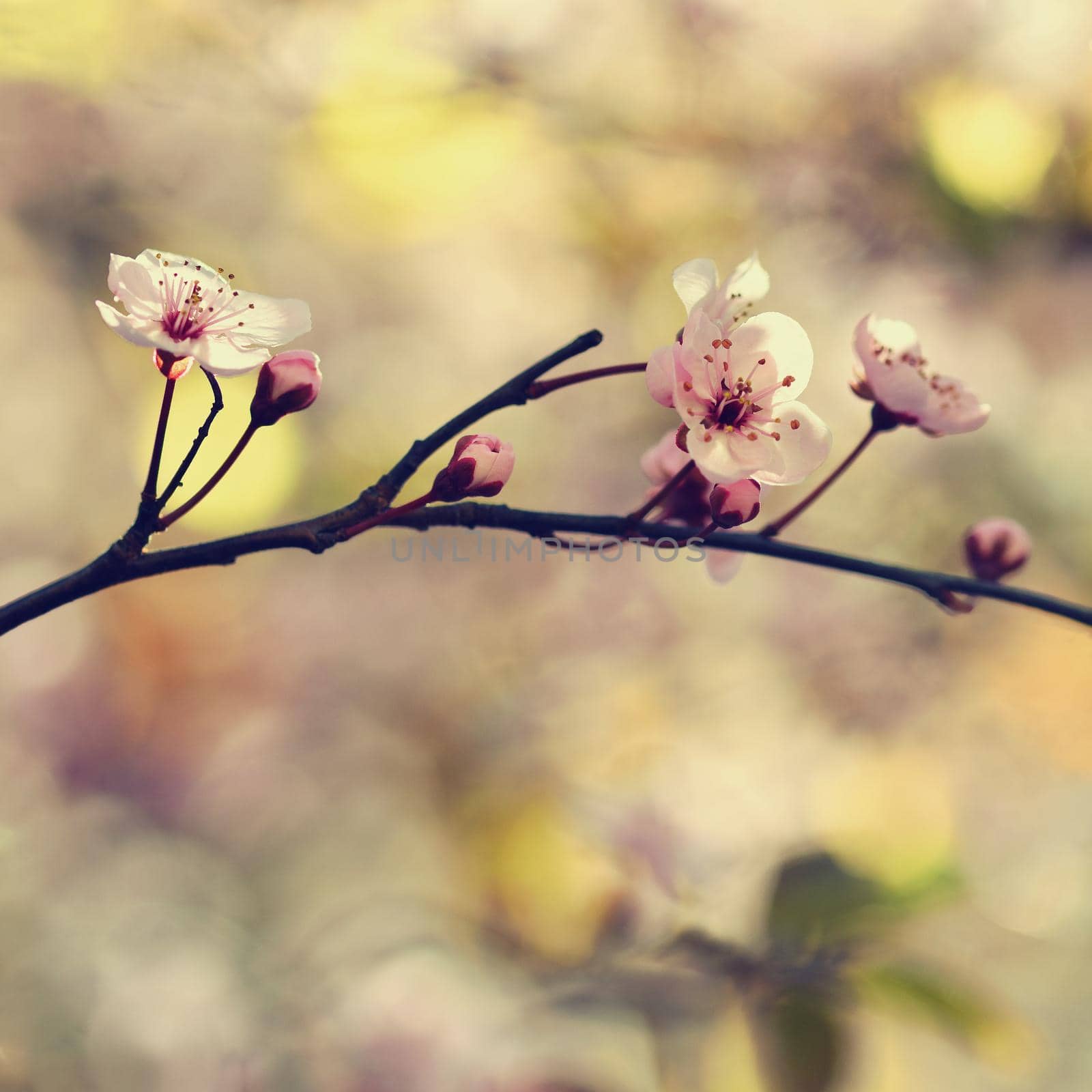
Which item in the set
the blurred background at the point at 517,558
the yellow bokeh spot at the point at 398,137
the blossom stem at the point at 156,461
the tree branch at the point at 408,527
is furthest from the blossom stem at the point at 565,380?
the yellow bokeh spot at the point at 398,137

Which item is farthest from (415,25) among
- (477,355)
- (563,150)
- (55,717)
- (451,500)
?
(451,500)

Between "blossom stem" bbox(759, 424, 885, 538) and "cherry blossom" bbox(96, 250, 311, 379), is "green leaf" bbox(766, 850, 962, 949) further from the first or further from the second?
"cherry blossom" bbox(96, 250, 311, 379)

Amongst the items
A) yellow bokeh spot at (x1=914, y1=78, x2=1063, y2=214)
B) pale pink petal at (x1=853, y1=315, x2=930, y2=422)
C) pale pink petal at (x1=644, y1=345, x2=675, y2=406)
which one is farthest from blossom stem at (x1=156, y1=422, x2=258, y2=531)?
yellow bokeh spot at (x1=914, y1=78, x2=1063, y2=214)

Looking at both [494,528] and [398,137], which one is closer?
[494,528]

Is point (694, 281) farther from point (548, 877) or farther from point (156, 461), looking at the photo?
point (548, 877)

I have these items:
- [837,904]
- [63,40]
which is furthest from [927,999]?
[63,40]

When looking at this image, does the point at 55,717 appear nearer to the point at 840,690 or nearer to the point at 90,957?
the point at 90,957

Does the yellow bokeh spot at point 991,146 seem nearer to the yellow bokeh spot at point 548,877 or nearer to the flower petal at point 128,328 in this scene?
the yellow bokeh spot at point 548,877
